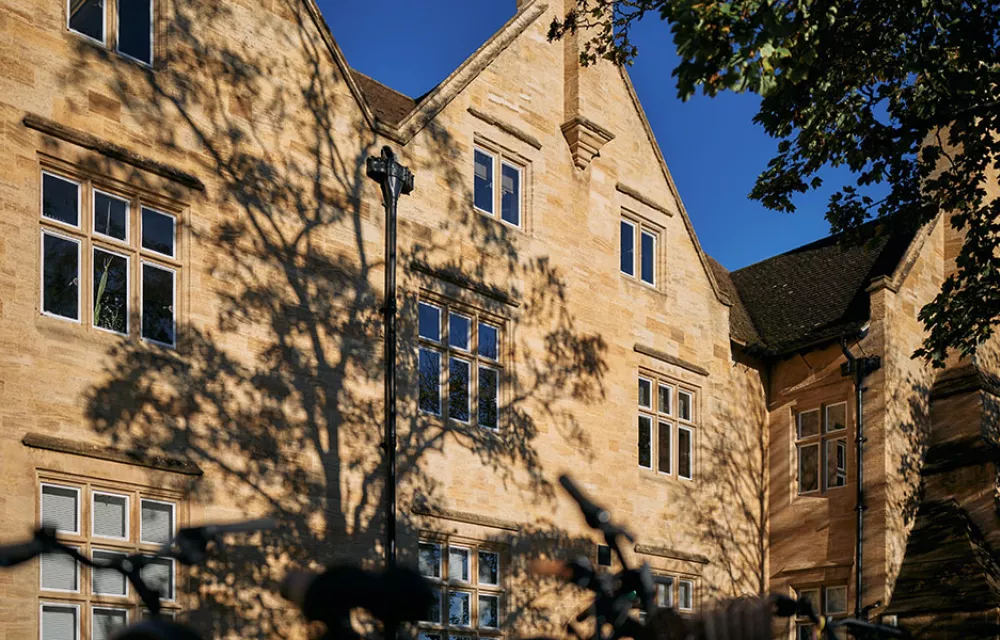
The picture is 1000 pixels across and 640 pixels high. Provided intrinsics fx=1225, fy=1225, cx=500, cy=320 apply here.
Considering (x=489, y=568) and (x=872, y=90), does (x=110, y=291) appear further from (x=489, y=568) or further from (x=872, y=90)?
(x=872, y=90)

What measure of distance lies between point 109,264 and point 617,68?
10.2 meters

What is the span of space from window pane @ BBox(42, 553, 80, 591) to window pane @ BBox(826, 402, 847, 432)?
13.6 metres

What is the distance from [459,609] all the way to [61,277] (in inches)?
262

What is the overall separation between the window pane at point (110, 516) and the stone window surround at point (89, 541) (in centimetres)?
5

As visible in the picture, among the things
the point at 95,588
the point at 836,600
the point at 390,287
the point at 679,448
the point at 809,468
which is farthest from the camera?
the point at 809,468

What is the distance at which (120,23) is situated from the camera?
13188 mm

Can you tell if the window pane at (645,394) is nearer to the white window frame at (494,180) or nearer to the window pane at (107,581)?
the white window frame at (494,180)

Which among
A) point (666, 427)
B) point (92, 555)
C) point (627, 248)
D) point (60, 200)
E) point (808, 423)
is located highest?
point (627, 248)

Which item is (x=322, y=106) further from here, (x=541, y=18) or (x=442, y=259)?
(x=541, y=18)

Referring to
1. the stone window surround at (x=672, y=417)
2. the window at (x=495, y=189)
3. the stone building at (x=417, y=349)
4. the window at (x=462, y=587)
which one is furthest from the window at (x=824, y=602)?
the window at (x=495, y=189)

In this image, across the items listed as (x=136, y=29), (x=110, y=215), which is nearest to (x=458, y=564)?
(x=110, y=215)

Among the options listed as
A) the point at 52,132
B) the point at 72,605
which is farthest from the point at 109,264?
the point at 72,605

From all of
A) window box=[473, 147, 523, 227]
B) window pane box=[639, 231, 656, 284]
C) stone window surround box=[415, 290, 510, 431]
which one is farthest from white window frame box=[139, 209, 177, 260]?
window pane box=[639, 231, 656, 284]

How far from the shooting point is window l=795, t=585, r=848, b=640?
20328 millimetres
